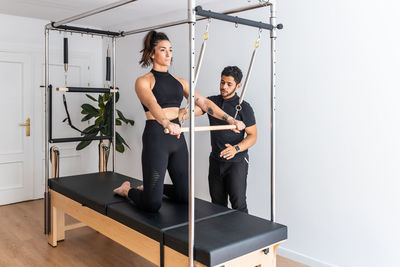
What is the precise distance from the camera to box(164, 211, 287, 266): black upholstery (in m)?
1.74

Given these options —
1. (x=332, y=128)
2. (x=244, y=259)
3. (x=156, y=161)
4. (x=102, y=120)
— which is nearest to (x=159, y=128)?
(x=156, y=161)

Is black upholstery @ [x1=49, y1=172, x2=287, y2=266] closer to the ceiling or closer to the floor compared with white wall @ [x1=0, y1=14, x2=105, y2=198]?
closer to the floor

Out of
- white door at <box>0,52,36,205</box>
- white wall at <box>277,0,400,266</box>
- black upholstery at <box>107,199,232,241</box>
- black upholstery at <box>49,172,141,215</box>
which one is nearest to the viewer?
black upholstery at <box>107,199,232,241</box>

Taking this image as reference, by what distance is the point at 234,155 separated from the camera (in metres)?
2.86

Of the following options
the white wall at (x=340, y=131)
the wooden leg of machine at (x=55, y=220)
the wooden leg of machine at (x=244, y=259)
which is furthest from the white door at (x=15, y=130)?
the wooden leg of machine at (x=244, y=259)

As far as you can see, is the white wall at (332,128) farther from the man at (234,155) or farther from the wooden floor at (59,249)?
the wooden floor at (59,249)

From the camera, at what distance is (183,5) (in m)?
3.78

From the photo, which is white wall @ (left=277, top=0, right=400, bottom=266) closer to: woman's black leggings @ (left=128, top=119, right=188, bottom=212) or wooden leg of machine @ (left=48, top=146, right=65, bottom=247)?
woman's black leggings @ (left=128, top=119, right=188, bottom=212)

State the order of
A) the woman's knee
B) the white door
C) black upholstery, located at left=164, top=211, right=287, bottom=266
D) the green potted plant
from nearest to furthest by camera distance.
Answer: black upholstery, located at left=164, top=211, right=287, bottom=266 → the woman's knee → the white door → the green potted plant

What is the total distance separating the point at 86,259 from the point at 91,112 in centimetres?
214

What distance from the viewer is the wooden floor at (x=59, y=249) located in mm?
2900

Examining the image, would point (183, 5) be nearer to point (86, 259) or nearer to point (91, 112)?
point (91, 112)

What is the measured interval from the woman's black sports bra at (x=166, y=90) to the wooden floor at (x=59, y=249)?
1.31 metres

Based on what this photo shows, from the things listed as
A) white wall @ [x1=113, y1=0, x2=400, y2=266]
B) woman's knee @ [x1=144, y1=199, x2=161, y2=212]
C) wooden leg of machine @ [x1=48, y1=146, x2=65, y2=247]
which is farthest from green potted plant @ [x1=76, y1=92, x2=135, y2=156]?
woman's knee @ [x1=144, y1=199, x2=161, y2=212]
